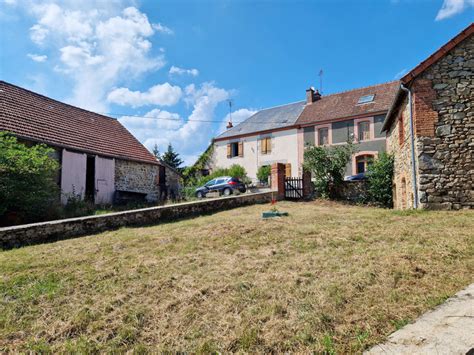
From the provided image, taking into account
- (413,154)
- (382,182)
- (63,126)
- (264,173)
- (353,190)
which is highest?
(63,126)

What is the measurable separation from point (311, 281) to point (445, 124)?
7.07 meters

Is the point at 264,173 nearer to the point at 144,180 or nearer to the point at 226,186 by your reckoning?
the point at 226,186

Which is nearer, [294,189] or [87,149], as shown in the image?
[87,149]

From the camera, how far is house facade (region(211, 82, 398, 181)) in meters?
19.0

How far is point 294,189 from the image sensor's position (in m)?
14.0

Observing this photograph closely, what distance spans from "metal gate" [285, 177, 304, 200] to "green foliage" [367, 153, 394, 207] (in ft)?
10.5

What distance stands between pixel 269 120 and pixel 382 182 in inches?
566

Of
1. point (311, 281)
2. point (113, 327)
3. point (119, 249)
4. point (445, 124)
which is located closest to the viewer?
point (113, 327)

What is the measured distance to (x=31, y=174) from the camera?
8.38 meters

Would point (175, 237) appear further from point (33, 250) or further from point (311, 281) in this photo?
point (311, 281)

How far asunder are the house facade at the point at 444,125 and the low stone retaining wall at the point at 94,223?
21.3ft

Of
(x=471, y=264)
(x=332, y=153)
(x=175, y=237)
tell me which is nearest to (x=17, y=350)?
(x=175, y=237)

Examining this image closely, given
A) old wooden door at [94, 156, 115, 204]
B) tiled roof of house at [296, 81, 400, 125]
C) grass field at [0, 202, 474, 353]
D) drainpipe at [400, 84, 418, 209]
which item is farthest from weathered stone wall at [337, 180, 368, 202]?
old wooden door at [94, 156, 115, 204]

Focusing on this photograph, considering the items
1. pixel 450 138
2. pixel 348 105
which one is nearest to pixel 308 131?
pixel 348 105
